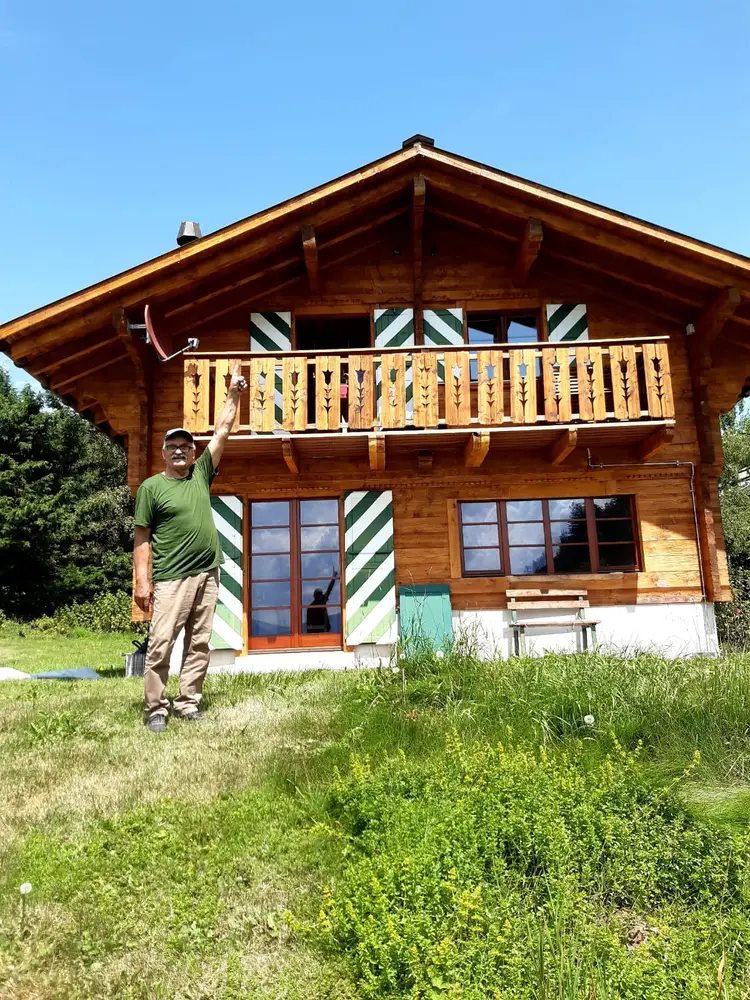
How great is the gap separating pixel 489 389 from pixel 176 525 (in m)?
5.64

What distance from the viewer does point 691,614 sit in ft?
35.3

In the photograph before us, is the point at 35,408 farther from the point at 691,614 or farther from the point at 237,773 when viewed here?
the point at 237,773

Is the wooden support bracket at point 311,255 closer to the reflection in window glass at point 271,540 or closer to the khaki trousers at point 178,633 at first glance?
the reflection in window glass at point 271,540

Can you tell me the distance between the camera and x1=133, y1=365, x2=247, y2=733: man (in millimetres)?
5918

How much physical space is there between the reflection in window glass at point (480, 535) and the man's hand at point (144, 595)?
6.06 metres

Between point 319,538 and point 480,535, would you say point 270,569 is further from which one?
point 480,535

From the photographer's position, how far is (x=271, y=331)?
11562 mm

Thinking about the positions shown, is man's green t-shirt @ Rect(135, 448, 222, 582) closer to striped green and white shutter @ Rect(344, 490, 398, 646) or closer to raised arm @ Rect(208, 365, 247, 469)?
raised arm @ Rect(208, 365, 247, 469)

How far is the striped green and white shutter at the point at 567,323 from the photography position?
1159 cm

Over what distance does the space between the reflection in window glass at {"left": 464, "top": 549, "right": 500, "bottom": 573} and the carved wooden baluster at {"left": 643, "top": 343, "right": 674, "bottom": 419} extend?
117 inches

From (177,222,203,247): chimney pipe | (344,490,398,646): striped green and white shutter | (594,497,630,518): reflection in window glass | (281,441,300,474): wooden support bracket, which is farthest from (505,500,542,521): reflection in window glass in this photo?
(177,222,203,247): chimney pipe

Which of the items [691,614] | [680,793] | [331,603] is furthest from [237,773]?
[691,614]

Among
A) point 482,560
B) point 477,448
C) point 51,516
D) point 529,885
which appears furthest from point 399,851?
point 51,516

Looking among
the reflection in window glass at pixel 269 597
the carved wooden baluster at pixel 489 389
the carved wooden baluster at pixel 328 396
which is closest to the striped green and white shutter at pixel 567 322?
the carved wooden baluster at pixel 489 389
